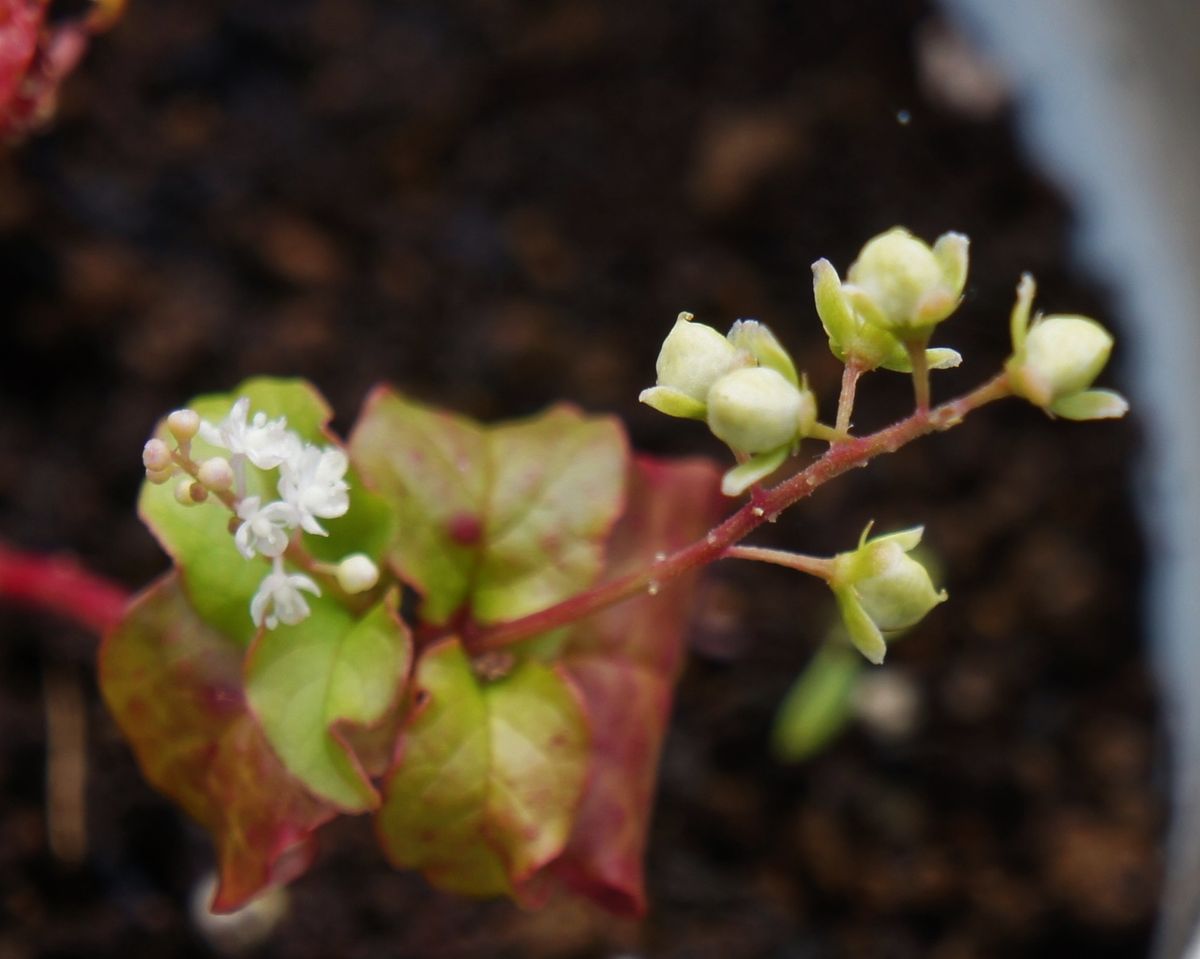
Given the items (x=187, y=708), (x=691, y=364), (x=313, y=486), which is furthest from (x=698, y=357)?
(x=187, y=708)

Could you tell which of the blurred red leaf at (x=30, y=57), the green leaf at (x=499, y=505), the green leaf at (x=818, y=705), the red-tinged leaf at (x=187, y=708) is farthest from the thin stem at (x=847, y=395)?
the green leaf at (x=818, y=705)

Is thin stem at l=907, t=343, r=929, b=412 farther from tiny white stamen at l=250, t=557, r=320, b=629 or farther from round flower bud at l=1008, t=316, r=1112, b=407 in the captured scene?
tiny white stamen at l=250, t=557, r=320, b=629

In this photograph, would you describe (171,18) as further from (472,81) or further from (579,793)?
(579,793)

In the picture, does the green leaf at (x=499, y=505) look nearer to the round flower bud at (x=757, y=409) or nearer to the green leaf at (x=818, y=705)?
the round flower bud at (x=757, y=409)

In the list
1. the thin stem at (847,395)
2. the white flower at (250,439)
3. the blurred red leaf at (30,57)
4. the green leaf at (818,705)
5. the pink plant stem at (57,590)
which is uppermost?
the thin stem at (847,395)

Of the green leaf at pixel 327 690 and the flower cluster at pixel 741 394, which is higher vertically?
the flower cluster at pixel 741 394

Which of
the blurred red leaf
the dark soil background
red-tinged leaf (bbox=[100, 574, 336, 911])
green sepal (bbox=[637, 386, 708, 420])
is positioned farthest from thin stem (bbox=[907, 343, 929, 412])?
the dark soil background

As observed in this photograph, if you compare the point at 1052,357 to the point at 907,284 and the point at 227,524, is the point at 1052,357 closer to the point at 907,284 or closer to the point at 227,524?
the point at 907,284

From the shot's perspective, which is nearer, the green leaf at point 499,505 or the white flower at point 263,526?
the white flower at point 263,526

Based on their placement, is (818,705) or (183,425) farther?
(818,705)
